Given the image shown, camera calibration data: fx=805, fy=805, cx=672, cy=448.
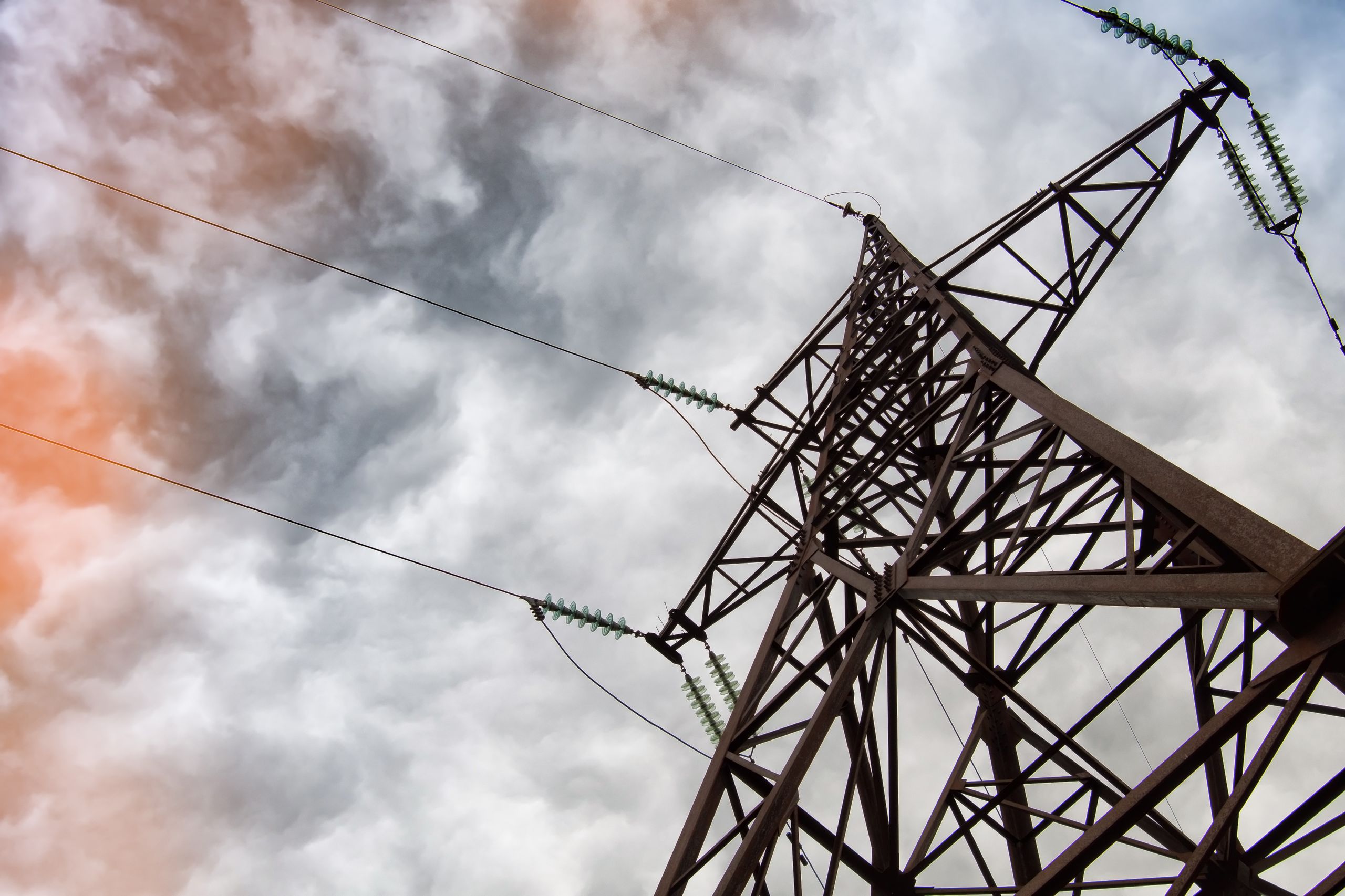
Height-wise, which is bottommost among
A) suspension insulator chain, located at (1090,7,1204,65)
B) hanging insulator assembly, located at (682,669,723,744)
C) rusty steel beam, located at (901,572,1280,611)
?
rusty steel beam, located at (901,572,1280,611)

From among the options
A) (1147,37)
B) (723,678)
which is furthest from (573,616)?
(1147,37)

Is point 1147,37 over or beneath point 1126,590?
over

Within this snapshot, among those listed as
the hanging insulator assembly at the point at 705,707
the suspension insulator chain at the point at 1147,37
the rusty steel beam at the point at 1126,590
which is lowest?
the rusty steel beam at the point at 1126,590

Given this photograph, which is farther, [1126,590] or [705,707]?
[705,707]

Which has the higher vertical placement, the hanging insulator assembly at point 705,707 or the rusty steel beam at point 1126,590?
the hanging insulator assembly at point 705,707

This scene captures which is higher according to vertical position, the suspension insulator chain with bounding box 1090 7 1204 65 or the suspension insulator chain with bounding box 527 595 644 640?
the suspension insulator chain with bounding box 1090 7 1204 65

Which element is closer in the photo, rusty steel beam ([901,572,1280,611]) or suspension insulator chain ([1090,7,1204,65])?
rusty steel beam ([901,572,1280,611])

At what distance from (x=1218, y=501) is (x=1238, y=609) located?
70 cm

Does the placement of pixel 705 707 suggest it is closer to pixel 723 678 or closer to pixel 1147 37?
pixel 723 678

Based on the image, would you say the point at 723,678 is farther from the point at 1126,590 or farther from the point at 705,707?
the point at 1126,590

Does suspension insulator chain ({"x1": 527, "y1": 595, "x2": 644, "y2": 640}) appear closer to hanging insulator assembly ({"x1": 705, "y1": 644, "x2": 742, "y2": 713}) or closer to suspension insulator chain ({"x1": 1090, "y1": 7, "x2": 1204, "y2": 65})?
hanging insulator assembly ({"x1": 705, "y1": 644, "x2": 742, "y2": 713})

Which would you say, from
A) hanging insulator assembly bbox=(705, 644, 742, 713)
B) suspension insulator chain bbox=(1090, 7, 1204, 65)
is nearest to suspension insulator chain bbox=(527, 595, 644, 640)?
hanging insulator assembly bbox=(705, 644, 742, 713)

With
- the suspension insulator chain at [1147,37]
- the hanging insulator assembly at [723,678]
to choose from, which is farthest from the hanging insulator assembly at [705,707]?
the suspension insulator chain at [1147,37]

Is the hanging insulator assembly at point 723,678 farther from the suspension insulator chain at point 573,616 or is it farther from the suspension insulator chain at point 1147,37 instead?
the suspension insulator chain at point 1147,37
